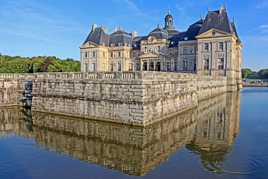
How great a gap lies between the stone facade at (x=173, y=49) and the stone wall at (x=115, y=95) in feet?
97.0

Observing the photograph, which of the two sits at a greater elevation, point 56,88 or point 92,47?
point 92,47

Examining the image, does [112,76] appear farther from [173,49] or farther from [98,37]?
[98,37]

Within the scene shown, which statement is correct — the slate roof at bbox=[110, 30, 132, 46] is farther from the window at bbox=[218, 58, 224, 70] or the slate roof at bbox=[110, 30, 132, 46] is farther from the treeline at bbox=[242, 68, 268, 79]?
the treeline at bbox=[242, 68, 268, 79]

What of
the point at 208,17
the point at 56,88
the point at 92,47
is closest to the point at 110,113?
the point at 56,88

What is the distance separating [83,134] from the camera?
14.1 meters

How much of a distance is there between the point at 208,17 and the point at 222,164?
45.9 m

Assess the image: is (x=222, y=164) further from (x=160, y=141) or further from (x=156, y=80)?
(x=156, y=80)

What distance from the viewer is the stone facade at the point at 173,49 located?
50.0 m

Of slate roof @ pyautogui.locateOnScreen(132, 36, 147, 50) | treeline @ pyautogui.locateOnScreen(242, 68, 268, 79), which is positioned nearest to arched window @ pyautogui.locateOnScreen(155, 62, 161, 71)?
slate roof @ pyautogui.locateOnScreen(132, 36, 147, 50)

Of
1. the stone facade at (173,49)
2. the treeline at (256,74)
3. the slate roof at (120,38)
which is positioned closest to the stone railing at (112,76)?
the stone facade at (173,49)

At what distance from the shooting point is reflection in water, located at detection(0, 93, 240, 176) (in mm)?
10445

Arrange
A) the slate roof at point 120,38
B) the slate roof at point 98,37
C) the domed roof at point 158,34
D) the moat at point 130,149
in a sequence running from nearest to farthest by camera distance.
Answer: the moat at point 130,149
the domed roof at point 158,34
the slate roof at point 98,37
the slate roof at point 120,38

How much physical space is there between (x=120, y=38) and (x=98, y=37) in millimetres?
5095

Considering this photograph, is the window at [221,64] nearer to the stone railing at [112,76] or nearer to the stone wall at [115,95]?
the stone railing at [112,76]
